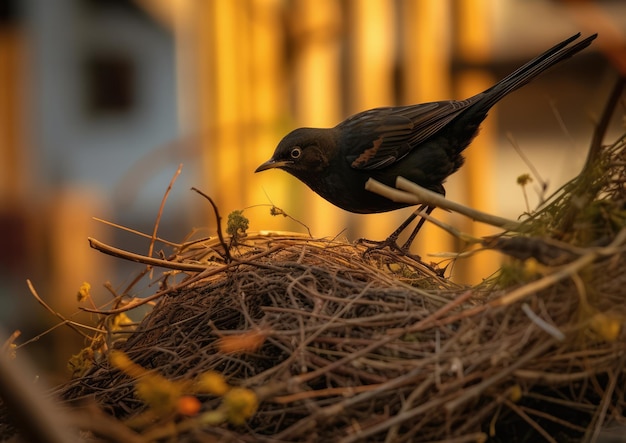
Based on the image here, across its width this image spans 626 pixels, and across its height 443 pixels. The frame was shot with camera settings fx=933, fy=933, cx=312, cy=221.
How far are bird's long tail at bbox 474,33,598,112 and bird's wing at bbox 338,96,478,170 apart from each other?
56 millimetres

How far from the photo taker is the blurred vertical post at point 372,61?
5734 mm

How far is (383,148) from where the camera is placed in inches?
140

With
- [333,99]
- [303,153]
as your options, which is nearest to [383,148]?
[303,153]

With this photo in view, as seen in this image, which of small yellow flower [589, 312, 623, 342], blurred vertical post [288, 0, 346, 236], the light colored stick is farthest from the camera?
blurred vertical post [288, 0, 346, 236]

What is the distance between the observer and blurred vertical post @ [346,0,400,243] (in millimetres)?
5734

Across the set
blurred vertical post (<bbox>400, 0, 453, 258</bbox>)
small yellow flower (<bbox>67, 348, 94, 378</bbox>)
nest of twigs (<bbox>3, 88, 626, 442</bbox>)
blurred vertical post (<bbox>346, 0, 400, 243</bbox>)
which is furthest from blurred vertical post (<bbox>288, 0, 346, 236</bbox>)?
nest of twigs (<bbox>3, 88, 626, 442</bbox>)

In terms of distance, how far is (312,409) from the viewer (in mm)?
1895

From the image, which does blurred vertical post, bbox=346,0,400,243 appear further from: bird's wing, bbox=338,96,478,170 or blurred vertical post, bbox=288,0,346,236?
bird's wing, bbox=338,96,478,170

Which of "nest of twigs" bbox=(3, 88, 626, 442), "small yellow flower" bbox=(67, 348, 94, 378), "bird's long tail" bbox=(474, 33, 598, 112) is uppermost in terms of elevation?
"bird's long tail" bbox=(474, 33, 598, 112)

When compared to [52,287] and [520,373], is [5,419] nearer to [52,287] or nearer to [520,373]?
[520,373]

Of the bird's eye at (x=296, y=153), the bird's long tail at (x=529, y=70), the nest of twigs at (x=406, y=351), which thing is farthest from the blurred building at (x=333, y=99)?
the bird's eye at (x=296, y=153)

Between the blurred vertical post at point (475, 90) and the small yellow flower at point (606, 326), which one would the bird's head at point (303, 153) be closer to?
the small yellow flower at point (606, 326)

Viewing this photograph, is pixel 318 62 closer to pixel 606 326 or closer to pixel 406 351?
pixel 406 351

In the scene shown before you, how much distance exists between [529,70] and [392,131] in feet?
1.89
